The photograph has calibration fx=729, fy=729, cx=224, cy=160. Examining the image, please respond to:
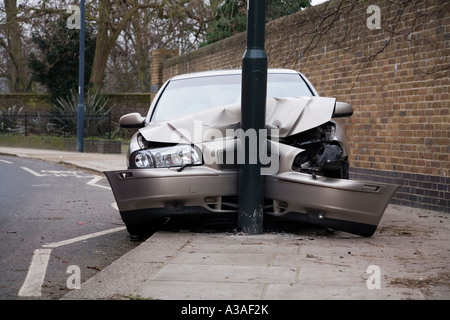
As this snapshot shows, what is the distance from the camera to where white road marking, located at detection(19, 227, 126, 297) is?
5.03 meters

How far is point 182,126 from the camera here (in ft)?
23.2

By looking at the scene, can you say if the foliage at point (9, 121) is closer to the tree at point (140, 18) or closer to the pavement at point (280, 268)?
the tree at point (140, 18)

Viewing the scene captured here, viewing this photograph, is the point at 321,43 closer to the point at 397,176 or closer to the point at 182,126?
the point at 397,176

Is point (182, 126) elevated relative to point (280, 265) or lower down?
elevated

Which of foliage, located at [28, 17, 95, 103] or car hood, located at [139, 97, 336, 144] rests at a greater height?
foliage, located at [28, 17, 95, 103]

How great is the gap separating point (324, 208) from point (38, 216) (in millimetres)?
4205

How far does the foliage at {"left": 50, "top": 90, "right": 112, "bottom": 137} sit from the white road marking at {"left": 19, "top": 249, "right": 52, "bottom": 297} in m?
20.7

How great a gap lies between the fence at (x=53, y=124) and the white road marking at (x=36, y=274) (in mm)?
19401

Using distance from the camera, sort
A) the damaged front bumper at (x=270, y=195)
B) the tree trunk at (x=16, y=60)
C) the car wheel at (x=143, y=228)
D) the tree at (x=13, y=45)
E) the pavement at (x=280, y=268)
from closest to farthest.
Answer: the pavement at (x=280, y=268) < the damaged front bumper at (x=270, y=195) < the car wheel at (x=143, y=228) < the tree at (x=13, y=45) < the tree trunk at (x=16, y=60)

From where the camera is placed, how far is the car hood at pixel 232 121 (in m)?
6.86

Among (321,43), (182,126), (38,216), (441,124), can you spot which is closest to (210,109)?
(182,126)
